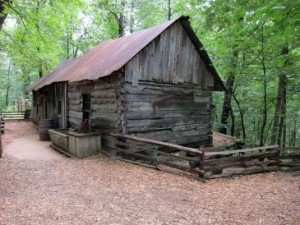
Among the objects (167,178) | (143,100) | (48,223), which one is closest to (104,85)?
(143,100)

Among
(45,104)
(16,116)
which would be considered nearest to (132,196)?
(45,104)

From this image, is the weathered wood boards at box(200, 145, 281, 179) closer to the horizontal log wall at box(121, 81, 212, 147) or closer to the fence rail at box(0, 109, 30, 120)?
the horizontal log wall at box(121, 81, 212, 147)

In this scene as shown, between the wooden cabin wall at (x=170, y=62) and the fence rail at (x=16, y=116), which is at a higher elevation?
the wooden cabin wall at (x=170, y=62)

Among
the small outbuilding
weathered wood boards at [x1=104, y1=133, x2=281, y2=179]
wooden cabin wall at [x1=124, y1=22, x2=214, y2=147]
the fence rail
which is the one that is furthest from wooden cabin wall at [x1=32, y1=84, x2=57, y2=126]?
wooden cabin wall at [x1=124, y1=22, x2=214, y2=147]

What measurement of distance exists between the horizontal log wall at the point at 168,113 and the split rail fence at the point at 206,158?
0.85 meters

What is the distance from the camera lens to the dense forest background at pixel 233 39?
21.3 feet

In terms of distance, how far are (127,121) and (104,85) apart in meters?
1.96

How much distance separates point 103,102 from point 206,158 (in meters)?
5.09

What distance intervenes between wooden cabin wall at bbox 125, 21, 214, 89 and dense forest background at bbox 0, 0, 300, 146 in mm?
1217

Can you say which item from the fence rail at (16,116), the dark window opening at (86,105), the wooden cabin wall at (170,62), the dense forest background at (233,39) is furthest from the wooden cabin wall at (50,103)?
the wooden cabin wall at (170,62)

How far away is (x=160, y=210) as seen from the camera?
575 centimetres

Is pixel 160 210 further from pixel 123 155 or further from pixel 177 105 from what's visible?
pixel 177 105

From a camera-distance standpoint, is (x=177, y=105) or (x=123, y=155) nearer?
(x=123, y=155)

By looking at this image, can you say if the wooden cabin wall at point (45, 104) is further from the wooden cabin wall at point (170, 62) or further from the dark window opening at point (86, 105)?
the wooden cabin wall at point (170, 62)
